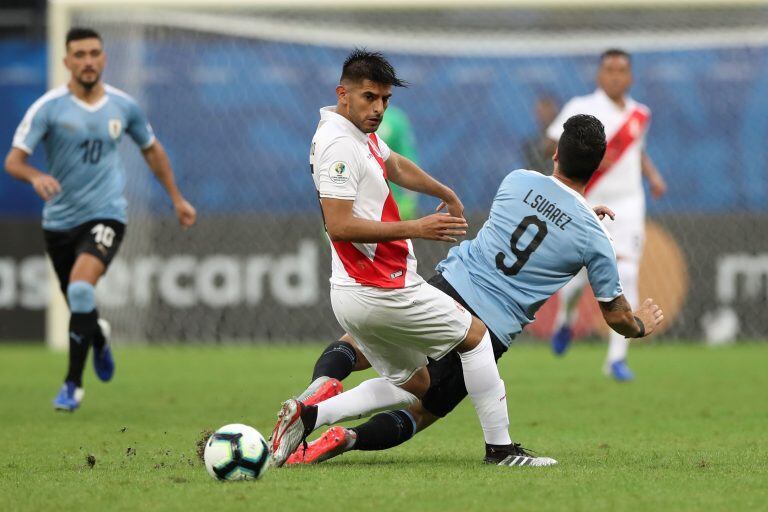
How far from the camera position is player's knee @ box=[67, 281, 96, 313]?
8.53 metres

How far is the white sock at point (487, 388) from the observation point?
5805 mm

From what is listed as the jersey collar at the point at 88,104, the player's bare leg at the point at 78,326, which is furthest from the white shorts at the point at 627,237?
the player's bare leg at the point at 78,326

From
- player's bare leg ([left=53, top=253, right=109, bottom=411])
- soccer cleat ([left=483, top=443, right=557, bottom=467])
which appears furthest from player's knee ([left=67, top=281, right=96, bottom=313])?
soccer cleat ([left=483, top=443, right=557, bottom=467])

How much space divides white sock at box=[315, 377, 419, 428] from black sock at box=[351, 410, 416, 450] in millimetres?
43

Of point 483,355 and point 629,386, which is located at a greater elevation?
point 483,355

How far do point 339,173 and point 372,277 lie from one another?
0.48m

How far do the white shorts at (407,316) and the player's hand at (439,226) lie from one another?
41cm

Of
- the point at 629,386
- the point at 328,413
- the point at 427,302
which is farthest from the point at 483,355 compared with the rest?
the point at 629,386

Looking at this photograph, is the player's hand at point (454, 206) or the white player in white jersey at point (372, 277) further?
the player's hand at point (454, 206)

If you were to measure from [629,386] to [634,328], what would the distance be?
4.34 metres

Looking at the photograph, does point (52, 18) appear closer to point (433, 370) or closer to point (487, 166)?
point (487, 166)

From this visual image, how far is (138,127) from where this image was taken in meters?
9.26

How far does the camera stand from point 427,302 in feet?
18.7

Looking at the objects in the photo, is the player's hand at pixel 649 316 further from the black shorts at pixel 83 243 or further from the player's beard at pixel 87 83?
the player's beard at pixel 87 83
